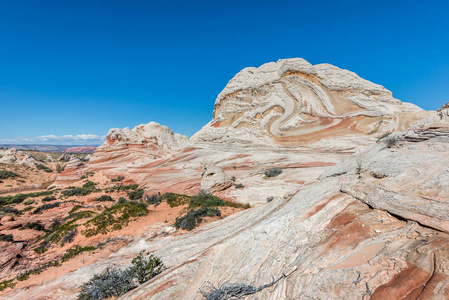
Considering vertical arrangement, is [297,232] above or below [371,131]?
below

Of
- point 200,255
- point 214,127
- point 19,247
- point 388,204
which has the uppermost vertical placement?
point 214,127

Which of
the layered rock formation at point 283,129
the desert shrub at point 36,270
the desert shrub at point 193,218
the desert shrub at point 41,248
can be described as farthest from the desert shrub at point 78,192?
the desert shrub at point 193,218

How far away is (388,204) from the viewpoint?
13.4 feet

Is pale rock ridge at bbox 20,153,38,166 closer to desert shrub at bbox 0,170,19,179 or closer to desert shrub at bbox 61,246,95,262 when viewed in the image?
desert shrub at bbox 0,170,19,179

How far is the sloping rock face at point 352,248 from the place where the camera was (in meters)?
2.62

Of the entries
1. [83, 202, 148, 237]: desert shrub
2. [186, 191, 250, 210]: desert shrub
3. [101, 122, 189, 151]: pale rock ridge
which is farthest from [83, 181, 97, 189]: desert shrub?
[186, 191, 250, 210]: desert shrub

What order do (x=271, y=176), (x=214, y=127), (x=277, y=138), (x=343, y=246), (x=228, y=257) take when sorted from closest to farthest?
(x=343, y=246), (x=228, y=257), (x=271, y=176), (x=277, y=138), (x=214, y=127)

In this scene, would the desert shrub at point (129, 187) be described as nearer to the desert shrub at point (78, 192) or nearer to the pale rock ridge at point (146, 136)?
the desert shrub at point (78, 192)

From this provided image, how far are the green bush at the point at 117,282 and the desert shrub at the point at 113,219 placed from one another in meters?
6.14

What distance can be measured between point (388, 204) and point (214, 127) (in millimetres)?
20264

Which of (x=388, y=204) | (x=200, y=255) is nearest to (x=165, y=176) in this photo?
(x=200, y=255)

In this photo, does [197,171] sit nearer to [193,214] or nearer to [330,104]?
[193,214]

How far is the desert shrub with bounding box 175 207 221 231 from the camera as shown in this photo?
1020 cm

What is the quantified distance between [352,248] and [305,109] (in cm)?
1819
